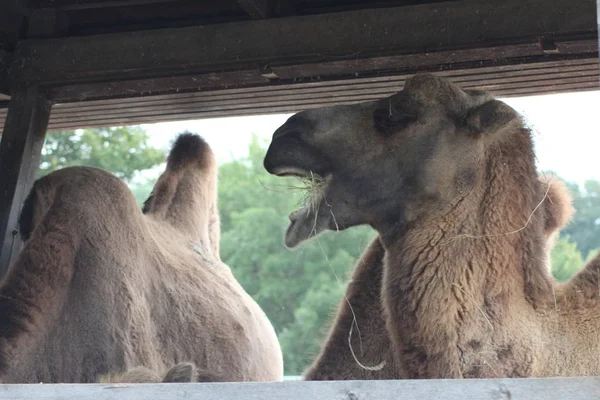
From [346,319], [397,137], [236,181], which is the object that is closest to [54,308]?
[346,319]

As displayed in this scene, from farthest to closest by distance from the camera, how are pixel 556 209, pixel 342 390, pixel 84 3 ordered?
pixel 84 3 → pixel 556 209 → pixel 342 390

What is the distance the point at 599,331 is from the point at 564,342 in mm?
139

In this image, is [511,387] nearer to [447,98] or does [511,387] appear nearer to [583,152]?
[447,98]

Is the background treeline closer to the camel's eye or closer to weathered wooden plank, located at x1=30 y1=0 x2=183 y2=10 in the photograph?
weathered wooden plank, located at x1=30 y1=0 x2=183 y2=10

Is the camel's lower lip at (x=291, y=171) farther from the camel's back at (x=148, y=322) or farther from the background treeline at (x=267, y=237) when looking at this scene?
the background treeline at (x=267, y=237)

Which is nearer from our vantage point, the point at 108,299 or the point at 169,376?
the point at 169,376

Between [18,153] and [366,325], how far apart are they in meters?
2.60

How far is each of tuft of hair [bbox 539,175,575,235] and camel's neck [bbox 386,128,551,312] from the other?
36 centimetres

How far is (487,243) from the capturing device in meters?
4.18

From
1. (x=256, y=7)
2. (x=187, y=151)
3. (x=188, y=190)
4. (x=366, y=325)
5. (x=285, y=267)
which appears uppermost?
(x=285, y=267)

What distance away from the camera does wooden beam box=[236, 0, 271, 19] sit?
557 cm

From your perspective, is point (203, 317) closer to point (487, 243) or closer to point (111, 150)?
point (487, 243)

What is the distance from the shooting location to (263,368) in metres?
6.77

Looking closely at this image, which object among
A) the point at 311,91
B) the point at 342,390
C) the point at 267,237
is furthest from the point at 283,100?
the point at 267,237
